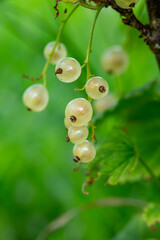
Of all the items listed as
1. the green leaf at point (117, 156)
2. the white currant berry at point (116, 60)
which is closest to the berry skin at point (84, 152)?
the green leaf at point (117, 156)

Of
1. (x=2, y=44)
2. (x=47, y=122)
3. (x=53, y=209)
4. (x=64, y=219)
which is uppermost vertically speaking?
(x=2, y=44)

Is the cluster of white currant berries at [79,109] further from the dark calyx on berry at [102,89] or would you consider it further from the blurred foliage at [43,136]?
the blurred foliage at [43,136]

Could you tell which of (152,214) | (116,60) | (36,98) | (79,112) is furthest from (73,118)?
(116,60)

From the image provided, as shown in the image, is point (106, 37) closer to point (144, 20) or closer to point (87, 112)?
point (144, 20)

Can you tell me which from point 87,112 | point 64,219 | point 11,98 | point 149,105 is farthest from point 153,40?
point 11,98

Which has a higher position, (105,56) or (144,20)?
(144,20)

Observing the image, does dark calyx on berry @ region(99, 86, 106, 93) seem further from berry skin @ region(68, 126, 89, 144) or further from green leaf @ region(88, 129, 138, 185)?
green leaf @ region(88, 129, 138, 185)

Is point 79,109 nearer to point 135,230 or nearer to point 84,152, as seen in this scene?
point 84,152
